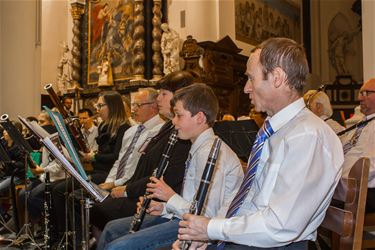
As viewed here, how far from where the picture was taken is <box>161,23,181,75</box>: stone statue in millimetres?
12922

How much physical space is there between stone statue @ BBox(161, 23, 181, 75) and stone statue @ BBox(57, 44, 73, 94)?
14.3ft

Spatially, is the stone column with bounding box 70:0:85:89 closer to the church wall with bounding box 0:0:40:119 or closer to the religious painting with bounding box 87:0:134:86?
the religious painting with bounding box 87:0:134:86

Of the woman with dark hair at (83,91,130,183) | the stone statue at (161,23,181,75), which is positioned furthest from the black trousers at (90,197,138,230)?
the stone statue at (161,23,181,75)

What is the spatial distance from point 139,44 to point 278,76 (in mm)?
11892

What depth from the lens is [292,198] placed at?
5.69 ft

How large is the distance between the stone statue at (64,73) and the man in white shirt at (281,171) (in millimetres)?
14580

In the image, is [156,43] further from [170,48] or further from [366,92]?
[366,92]

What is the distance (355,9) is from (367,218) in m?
16.4

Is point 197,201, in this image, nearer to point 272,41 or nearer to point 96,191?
point 272,41

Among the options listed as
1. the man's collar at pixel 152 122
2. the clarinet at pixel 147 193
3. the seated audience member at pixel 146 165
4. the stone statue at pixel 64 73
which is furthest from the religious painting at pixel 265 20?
the clarinet at pixel 147 193

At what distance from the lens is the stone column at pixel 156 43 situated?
13.3 metres

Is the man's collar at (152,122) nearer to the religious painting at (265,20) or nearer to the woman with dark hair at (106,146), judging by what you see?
the woman with dark hair at (106,146)

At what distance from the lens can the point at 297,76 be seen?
1.95 metres

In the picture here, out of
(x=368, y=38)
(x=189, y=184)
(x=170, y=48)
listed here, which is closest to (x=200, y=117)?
(x=189, y=184)
